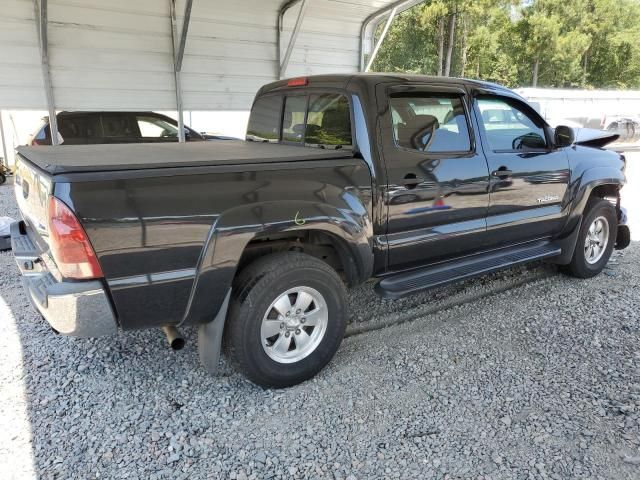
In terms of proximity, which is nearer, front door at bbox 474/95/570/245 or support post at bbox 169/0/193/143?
front door at bbox 474/95/570/245

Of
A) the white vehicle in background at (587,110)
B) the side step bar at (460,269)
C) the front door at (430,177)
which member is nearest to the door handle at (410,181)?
the front door at (430,177)

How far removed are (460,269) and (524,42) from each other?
44065mm

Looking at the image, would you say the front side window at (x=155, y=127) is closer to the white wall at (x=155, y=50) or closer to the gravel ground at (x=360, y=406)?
the white wall at (x=155, y=50)

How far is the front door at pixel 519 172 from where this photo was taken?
386cm

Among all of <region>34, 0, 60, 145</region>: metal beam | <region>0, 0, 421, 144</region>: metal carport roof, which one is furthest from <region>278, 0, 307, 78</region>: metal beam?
<region>34, 0, 60, 145</region>: metal beam

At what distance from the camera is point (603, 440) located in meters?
2.54

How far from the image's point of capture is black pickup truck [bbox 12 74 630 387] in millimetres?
2359

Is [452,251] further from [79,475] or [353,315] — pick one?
[79,475]

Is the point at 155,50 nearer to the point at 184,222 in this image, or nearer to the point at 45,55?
the point at 45,55

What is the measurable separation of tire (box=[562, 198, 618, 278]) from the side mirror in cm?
87

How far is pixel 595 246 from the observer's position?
4945 millimetres

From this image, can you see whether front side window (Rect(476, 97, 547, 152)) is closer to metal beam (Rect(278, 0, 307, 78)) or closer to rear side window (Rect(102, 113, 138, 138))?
metal beam (Rect(278, 0, 307, 78))

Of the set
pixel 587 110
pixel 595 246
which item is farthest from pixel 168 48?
pixel 587 110

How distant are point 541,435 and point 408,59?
38110mm
